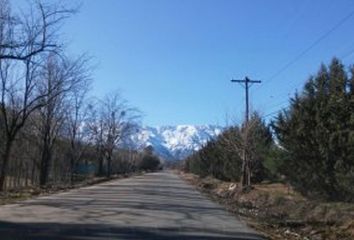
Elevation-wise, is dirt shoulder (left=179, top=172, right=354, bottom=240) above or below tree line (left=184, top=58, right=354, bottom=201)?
below

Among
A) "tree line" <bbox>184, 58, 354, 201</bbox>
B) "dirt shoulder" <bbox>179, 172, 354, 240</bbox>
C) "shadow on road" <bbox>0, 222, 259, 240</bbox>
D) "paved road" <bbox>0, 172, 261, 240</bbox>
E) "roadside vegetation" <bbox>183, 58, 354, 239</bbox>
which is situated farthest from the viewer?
"tree line" <bbox>184, 58, 354, 201</bbox>

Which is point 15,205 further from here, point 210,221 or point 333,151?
point 333,151

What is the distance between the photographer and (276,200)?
111 ft

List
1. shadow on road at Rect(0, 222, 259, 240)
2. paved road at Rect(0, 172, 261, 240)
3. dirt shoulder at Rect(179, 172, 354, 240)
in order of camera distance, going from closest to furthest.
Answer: shadow on road at Rect(0, 222, 259, 240) < paved road at Rect(0, 172, 261, 240) < dirt shoulder at Rect(179, 172, 354, 240)

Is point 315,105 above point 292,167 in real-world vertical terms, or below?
above

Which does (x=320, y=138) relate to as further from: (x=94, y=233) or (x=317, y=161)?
(x=94, y=233)

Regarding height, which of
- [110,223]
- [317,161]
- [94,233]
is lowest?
[94,233]

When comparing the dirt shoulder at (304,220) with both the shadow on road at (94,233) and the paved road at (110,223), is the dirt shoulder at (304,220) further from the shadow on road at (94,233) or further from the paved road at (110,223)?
the shadow on road at (94,233)

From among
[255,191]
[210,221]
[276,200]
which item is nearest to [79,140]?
[255,191]

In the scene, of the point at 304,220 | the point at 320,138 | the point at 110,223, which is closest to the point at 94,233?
the point at 110,223

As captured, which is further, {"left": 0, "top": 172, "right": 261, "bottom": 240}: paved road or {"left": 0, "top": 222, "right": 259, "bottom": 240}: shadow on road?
{"left": 0, "top": 172, "right": 261, "bottom": 240}: paved road

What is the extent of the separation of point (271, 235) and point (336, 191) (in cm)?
1113

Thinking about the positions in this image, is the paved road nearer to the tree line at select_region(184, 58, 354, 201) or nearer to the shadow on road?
the shadow on road

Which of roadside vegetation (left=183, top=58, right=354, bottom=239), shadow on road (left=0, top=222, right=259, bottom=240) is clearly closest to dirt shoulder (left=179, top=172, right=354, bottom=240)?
roadside vegetation (left=183, top=58, right=354, bottom=239)
